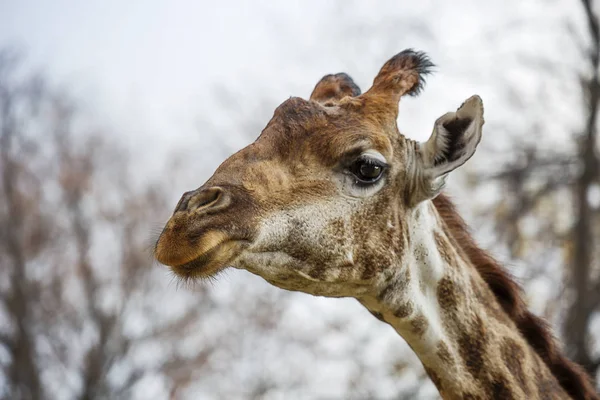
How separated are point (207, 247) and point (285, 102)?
1179mm

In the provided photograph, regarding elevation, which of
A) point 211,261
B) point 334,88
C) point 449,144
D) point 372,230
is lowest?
point 211,261

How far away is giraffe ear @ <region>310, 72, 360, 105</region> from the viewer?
5.12m

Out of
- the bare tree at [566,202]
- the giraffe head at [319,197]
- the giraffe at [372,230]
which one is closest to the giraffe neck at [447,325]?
the giraffe at [372,230]


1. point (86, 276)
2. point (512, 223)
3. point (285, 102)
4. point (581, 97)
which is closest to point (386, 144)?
point (285, 102)

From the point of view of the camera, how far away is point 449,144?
435 cm

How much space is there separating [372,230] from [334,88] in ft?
4.63

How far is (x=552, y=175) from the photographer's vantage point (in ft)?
56.5

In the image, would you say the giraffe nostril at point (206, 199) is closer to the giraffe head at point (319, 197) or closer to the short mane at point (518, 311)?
the giraffe head at point (319, 197)

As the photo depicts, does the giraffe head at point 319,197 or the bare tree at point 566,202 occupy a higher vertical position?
the bare tree at point 566,202

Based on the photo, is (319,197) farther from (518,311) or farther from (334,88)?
(518,311)

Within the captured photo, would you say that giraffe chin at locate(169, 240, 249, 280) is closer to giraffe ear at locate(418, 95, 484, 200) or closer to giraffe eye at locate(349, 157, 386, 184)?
giraffe eye at locate(349, 157, 386, 184)

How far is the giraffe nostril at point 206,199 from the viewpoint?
357cm

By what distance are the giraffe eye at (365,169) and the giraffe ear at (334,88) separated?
100cm

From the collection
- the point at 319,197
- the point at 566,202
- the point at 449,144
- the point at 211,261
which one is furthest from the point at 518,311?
the point at 566,202
